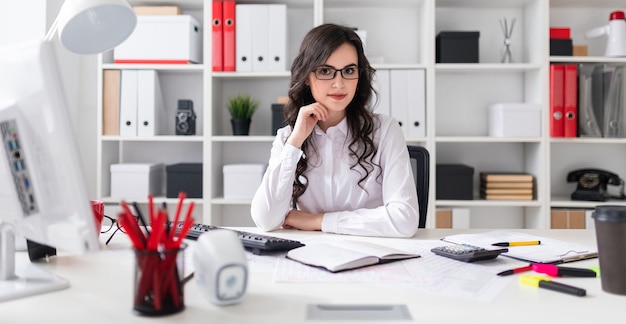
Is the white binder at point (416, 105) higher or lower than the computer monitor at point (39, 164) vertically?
higher

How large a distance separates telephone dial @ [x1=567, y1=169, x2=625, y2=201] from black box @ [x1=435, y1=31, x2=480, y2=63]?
2.80 ft

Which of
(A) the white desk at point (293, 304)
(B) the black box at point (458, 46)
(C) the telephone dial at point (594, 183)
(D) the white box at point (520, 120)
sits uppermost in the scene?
(B) the black box at point (458, 46)

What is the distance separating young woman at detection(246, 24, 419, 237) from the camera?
1.67 meters

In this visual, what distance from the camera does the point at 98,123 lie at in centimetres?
290

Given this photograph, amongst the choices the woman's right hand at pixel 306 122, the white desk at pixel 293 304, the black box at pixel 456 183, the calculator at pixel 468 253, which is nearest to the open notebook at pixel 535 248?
the calculator at pixel 468 253

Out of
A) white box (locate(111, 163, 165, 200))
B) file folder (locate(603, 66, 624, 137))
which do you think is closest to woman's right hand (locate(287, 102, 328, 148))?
white box (locate(111, 163, 165, 200))

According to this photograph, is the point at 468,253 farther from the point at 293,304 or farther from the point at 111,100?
the point at 111,100

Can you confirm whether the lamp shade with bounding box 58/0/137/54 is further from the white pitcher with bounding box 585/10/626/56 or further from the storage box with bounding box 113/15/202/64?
the white pitcher with bounding box 585/10/626/56

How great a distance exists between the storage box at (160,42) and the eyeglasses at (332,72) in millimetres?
1282

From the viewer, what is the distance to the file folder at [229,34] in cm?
282

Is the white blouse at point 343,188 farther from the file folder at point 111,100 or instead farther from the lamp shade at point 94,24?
the file folder at point 111,100

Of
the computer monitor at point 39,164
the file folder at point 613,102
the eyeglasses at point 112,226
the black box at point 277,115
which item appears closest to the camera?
the computer monitor at point 39,164

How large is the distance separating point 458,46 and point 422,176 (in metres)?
1.18

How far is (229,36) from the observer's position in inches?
111
